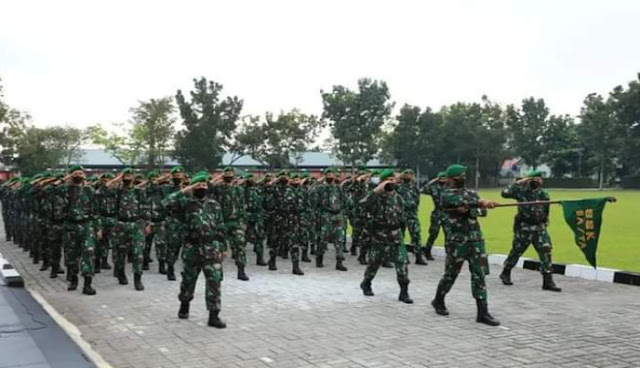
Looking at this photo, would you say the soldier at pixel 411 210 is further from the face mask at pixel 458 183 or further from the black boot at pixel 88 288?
the black boot at pixel 88 288

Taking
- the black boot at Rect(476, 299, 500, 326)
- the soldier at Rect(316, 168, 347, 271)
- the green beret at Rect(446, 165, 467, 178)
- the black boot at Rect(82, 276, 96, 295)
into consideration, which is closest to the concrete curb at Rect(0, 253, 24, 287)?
the black boot at Rect(82, 276, 96, 295)

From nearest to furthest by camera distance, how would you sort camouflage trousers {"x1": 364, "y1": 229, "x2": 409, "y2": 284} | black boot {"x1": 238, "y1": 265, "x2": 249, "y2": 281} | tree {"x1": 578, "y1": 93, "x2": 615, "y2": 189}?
camouflage trousers {"x1": 364, "y1": 229, "x2": 409, "y2": 284}, black boot {"x1": 238, "y1": 265, "x2": 249, "y2": 281}, tree {"x1": 578, "y1": 93, "x2": 615, "y2": 189}

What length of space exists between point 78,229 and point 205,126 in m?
37.5

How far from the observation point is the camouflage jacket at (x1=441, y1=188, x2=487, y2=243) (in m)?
7.34

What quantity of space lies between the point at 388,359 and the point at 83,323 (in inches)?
143

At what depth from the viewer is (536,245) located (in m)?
9.50

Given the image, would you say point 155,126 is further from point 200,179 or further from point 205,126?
point 200,179

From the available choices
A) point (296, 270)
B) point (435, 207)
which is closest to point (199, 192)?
point (296, 270)

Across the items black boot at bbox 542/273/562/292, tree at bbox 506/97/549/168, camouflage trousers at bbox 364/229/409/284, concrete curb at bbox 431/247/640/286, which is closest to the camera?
camouflage trousers at bbox 364/229/409/284

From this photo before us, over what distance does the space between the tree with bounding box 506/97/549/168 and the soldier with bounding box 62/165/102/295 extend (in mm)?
57941

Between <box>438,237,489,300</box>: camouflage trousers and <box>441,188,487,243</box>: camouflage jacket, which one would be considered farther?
<box>441,188,487,243</box>: camouflage jacket

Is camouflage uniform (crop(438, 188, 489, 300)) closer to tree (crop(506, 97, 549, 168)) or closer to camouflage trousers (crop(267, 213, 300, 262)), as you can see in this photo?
camouflage trousers (crop(267, 213, 300, 262))

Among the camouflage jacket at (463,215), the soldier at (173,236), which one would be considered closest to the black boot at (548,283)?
the camouflage jacket at (463,215)

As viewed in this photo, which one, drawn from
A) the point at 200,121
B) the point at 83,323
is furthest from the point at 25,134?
the point at 83,323
